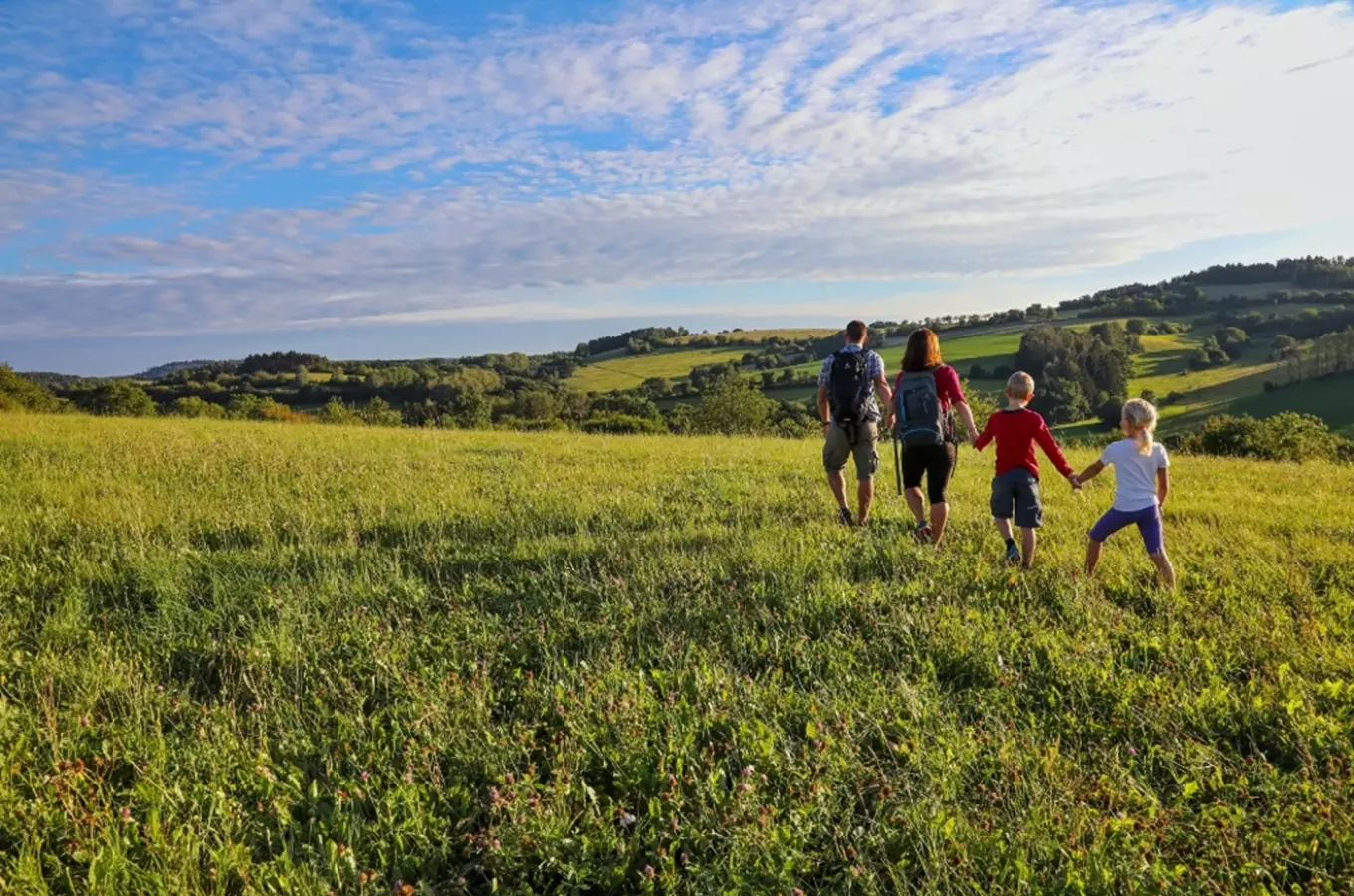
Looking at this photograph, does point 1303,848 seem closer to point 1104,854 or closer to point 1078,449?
point 1104,854

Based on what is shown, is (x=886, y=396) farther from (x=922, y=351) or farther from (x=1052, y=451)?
(x=1052, y=451)

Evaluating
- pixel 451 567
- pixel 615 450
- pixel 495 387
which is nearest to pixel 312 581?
pixel 451 567

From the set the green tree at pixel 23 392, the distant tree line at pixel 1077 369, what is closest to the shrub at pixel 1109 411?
the distant tree line at pixel 1077 369

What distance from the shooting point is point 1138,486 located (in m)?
5.98

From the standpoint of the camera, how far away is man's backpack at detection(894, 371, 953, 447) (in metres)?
6.95

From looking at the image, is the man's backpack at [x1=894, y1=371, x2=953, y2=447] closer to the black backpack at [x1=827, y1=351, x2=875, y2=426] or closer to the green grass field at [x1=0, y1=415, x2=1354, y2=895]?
the black backpack at [x1=827, y1=351, x2=875, y2=426]

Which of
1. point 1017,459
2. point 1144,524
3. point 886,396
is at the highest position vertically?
point 886,396

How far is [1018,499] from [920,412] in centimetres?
123

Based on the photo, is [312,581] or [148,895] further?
[312,581]

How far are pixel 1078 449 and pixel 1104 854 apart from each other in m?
16.3

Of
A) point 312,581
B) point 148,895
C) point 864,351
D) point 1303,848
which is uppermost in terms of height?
point 864,351

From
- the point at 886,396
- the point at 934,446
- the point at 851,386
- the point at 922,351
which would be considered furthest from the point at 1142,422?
the point at 851,386

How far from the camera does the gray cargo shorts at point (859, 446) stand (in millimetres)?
7641

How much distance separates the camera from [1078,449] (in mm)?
16922
